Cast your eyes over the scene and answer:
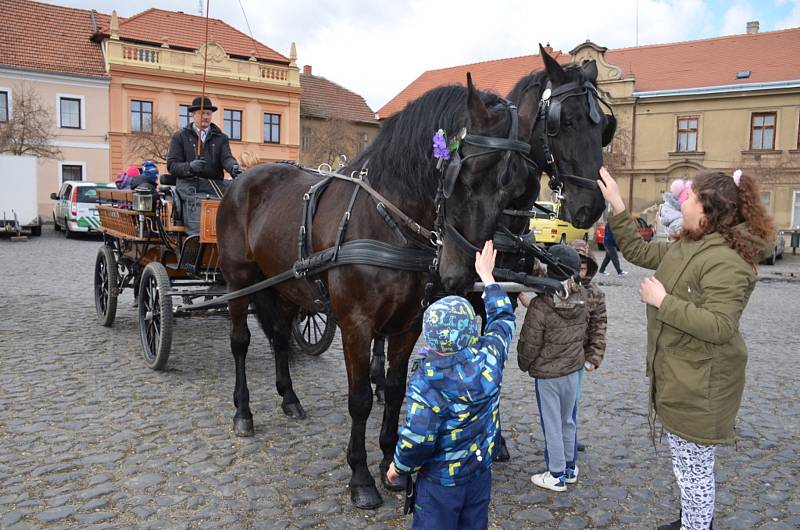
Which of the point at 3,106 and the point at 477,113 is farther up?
the point at 3,106

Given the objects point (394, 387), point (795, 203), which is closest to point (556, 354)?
point (394, 387)

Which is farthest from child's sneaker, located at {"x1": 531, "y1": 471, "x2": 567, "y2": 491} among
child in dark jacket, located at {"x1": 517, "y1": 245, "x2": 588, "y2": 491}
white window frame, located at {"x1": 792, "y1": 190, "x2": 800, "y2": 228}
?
white window frame, located at {"x1": 792, "y1": 190, "x2": 800, "y2": 228}

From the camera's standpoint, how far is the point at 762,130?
98.9ft

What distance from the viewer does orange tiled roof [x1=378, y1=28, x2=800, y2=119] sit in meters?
31.2

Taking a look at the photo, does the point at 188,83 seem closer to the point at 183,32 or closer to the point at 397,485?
the point at 183,32

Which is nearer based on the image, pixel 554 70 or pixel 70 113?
pixel 554 70

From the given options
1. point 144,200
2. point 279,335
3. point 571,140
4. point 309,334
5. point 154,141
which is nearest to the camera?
point 571,140

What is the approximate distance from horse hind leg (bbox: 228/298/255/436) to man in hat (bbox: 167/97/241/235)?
5.04 feet

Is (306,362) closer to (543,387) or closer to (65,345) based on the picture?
(65,345)

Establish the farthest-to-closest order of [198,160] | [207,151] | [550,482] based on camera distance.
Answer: [207,151]
[198,160]
[550,482]

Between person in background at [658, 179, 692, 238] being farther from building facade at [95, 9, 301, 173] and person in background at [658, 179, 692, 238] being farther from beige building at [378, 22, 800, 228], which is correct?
building facade at [95, 9, 301, 173]

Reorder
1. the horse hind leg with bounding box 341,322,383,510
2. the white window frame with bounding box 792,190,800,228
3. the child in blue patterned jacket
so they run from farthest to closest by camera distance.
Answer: the white window frame with bounding box 792,190,800,228, the horse hind leg with bounding box 341,322,383,510, the child in blue patterned jacket

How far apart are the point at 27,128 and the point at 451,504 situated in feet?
91.4

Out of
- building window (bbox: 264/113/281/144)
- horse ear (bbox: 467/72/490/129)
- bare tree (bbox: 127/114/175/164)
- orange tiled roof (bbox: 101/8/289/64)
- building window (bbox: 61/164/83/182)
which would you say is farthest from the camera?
building window (bbox: 264/113/281/144)
